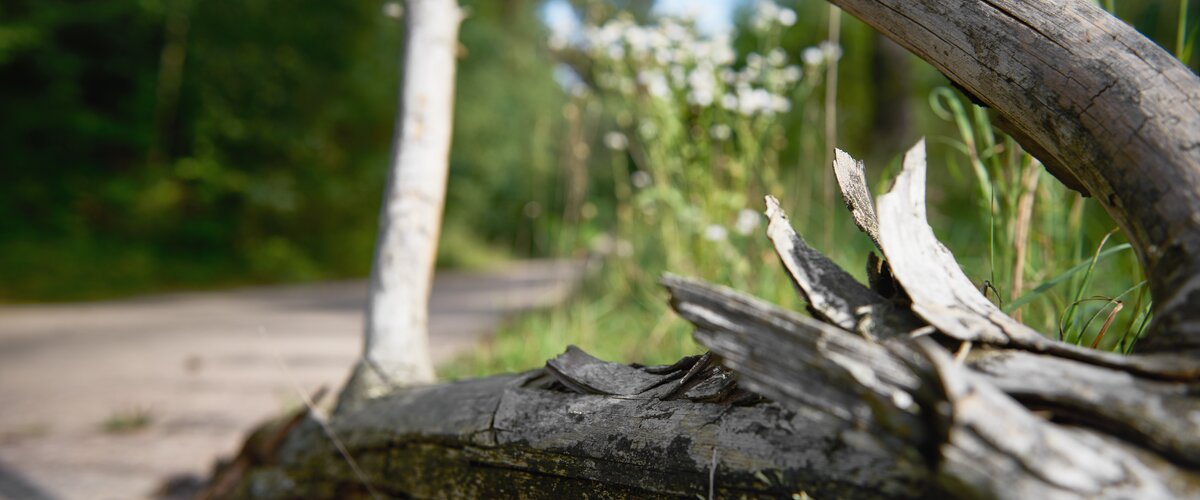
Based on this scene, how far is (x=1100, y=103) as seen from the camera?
1075mm

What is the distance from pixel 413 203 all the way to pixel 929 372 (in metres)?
1.69

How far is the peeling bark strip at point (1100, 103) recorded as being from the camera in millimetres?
970

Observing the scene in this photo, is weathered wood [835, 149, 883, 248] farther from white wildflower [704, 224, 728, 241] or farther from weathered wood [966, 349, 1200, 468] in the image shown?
white wildflower [704, 224, 728, 241]

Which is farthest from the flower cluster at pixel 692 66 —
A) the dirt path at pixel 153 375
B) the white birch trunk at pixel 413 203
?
the white birch trunk at pixel 413 203

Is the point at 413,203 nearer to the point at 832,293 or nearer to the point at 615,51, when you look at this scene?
the point at 832,293

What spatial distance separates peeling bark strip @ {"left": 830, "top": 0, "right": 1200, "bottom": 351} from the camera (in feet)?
3.18

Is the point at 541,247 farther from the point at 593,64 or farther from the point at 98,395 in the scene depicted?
the point at 98,395

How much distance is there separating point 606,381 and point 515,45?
15.8m

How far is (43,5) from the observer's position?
36.8ft

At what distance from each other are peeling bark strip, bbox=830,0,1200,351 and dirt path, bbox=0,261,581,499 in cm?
163

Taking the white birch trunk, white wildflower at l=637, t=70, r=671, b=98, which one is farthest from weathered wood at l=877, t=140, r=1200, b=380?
white wildflower at l=637, t=70, r=671, b=98

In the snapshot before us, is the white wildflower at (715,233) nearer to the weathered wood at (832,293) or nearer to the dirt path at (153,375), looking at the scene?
the dirt path at (153,375)

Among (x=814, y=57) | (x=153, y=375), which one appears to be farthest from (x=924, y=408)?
(x=153, y=375)

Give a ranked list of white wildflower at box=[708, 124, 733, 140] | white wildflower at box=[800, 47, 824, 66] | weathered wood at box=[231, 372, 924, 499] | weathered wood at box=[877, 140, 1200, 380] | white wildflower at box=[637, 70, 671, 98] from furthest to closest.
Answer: white wildflower at box=[637, 70, 671, 98]
white wildflower at box=[708, 124, 733, 140]
white wildflower at box=[800, 47, 824, 66]
weathered wood at box=[231, 372, 924, 499]
weathered wood at box=[877, 140, 1200, 380]
